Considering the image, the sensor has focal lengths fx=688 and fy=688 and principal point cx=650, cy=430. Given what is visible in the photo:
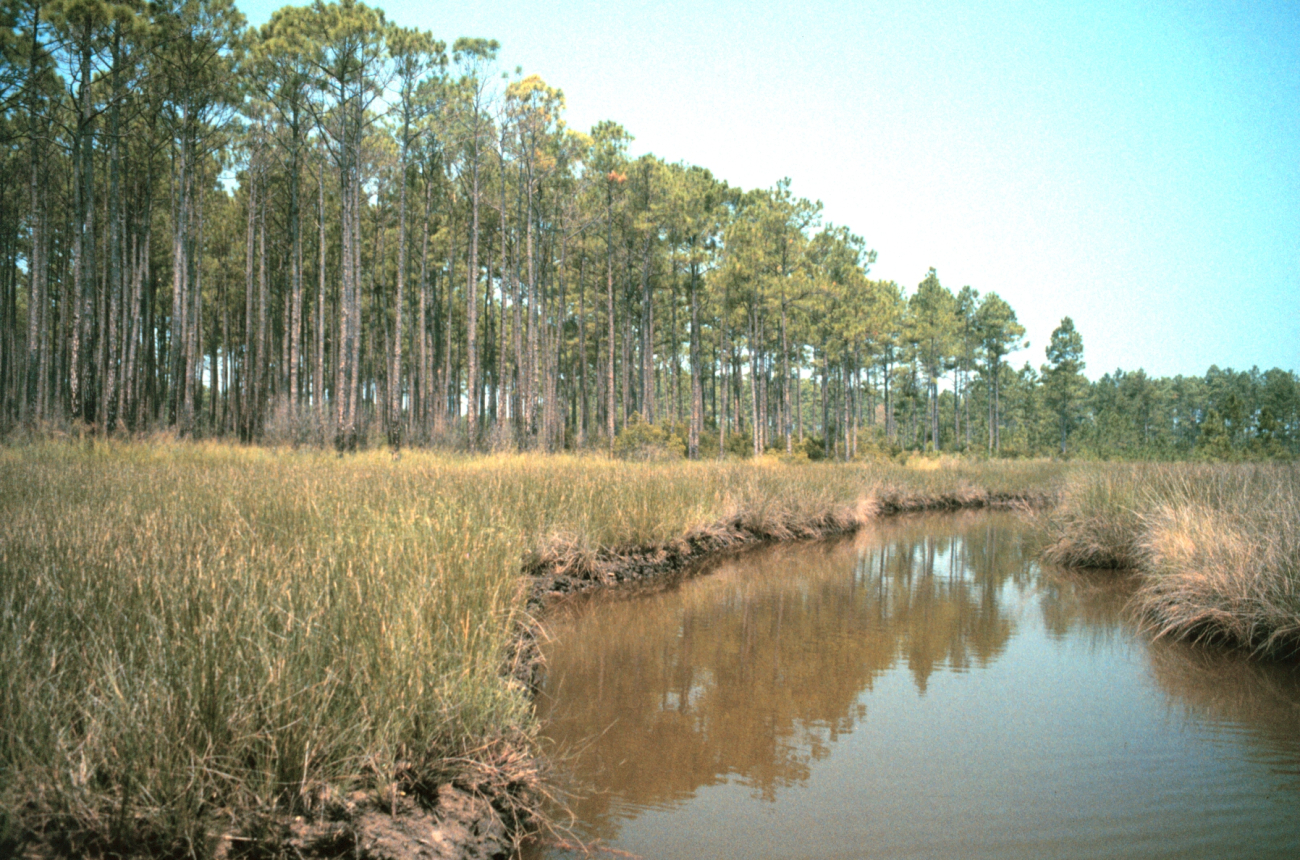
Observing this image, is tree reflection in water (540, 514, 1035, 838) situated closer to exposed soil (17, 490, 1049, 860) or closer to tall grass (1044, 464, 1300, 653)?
exposed soil (17, 490, 1049, 860)

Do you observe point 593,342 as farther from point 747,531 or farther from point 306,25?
point 747,531

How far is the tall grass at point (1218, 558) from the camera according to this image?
578cm

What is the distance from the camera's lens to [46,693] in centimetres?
233

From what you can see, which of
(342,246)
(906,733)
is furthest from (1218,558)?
(342,246)

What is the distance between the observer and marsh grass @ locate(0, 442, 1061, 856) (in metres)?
2.10

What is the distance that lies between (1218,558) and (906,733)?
13.2 feet

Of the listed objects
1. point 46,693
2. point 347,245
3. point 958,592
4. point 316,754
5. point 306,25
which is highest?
point 306,25

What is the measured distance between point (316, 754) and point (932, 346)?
4455cm

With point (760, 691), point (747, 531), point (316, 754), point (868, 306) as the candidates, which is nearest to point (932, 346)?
point (868, 306)

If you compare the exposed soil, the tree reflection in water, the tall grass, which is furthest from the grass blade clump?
the exposed soil

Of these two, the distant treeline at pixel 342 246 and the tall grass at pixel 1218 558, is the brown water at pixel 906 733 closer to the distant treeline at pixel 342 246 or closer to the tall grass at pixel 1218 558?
the tall grass at pixel 1218 558

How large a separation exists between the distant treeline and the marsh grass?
11.4m

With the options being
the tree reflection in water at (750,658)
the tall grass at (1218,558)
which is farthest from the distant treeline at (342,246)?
the tall grass at (1218,558)

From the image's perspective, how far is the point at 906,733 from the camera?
4.45 metres
